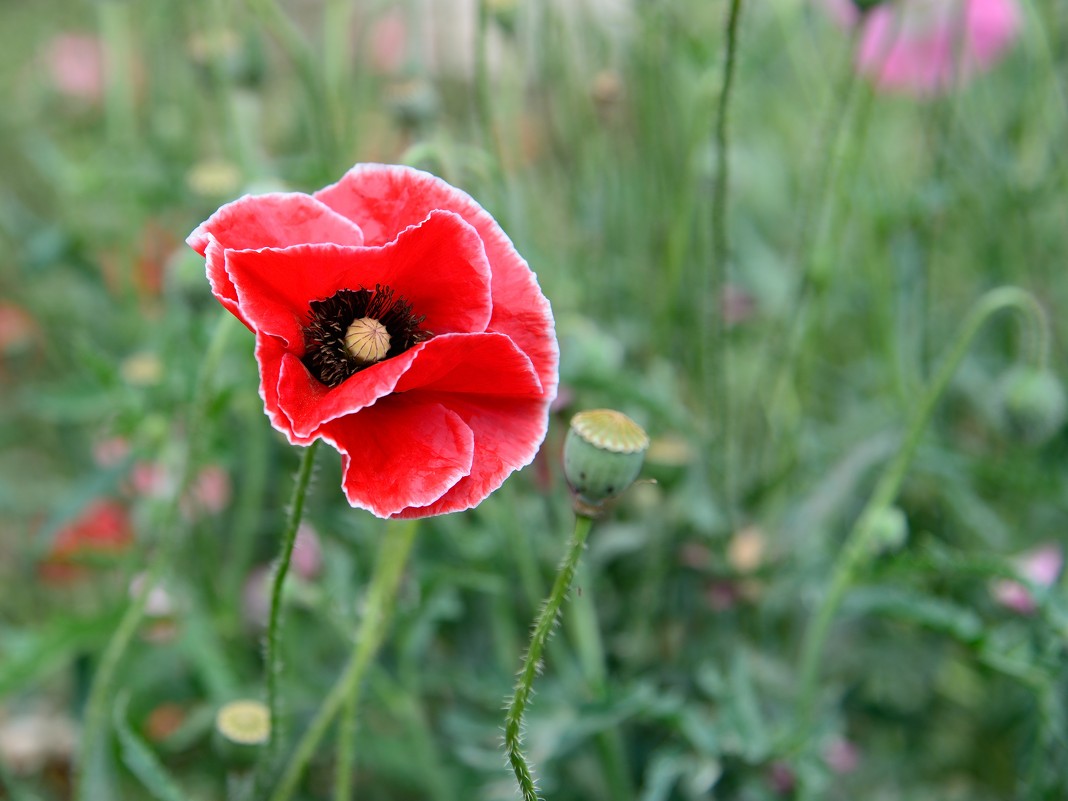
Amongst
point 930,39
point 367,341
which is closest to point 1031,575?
point 367,341

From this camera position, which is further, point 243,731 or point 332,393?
point 243,731

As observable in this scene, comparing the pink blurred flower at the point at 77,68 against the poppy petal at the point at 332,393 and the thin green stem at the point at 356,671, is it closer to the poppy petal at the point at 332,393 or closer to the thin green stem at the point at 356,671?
the thin green stem at the point at 356,671

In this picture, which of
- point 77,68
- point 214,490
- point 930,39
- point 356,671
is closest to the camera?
point 356,671

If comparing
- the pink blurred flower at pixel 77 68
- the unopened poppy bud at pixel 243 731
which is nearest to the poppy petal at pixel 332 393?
the unopened poppy bud at pixel 243 731

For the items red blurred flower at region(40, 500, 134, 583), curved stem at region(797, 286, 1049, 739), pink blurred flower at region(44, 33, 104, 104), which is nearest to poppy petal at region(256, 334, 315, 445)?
curved stem at region(797, 286, 1049, 739)

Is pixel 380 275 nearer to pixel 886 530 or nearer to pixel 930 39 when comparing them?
pixel 886 530

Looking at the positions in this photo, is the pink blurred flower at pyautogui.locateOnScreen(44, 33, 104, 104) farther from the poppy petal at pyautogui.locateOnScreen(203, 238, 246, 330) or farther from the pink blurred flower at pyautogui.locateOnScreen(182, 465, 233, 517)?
the poppy petal at pyautogui.locateOnScreen(203, 238, 246, 330)

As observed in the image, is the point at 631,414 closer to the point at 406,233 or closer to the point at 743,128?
the point at 406,233
